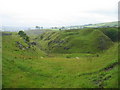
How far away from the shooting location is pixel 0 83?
108 feet

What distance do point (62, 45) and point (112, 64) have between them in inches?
5259

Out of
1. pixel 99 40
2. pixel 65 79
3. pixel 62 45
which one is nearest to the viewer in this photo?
pixel 65 79

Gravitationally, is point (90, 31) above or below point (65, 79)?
above

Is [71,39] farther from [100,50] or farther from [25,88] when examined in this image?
[25,88]

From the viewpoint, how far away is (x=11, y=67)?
146 feet

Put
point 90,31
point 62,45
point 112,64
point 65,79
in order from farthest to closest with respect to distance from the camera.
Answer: point 90,31 < point 62,45 < point 112,64 < point 65,79

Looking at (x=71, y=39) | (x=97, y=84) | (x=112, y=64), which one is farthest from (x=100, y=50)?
(x=97, y=84)

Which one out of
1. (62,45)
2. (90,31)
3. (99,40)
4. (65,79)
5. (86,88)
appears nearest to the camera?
(86,88)

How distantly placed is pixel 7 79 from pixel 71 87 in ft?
49.3

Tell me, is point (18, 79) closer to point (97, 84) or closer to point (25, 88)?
point (25, 88)

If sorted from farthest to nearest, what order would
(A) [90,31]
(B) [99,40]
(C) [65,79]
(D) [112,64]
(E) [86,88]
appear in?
(A) [90,31] → (B) [99,40] → (D) [112,64] → (C) [65,79] → (E) [86,88]

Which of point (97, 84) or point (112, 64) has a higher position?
point (112, 64)

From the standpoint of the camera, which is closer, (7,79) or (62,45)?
(7,79)

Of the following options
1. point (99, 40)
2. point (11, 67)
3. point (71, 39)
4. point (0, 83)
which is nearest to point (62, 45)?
point (71, 39)
